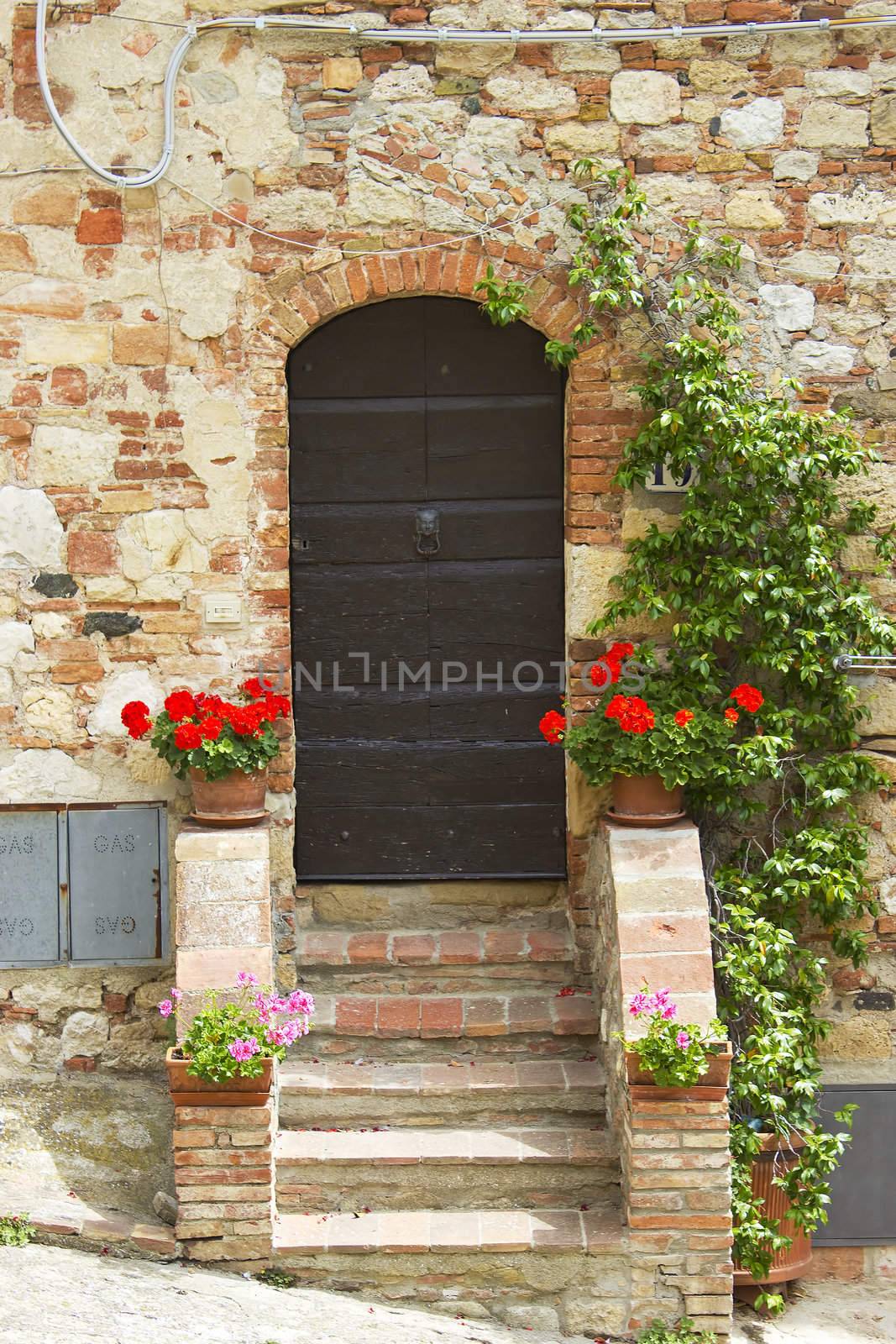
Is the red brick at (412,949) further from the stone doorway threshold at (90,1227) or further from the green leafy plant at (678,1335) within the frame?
the green leafy plant at (678,1335)

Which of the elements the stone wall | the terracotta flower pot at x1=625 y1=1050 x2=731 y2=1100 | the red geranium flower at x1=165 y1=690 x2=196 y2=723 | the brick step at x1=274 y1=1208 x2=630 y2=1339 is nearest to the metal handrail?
the stone wall

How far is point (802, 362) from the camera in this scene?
15.0ft

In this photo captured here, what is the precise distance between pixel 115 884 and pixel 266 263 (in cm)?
226

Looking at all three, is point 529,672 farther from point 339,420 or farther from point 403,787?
point 339,420

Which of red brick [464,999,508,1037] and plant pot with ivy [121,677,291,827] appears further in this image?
red brick [464,999,508,1037]

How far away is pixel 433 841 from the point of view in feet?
15.8

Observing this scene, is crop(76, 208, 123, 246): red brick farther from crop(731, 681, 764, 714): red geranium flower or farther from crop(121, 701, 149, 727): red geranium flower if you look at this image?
crop(731, 681, 764, 714): red geranium flower

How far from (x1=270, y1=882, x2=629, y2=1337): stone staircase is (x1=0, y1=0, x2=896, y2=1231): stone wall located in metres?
0.40

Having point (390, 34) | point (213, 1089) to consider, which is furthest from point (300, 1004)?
point (390, 34)

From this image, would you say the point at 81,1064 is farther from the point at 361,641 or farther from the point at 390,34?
the point at 390,34

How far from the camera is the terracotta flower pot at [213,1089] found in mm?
3820

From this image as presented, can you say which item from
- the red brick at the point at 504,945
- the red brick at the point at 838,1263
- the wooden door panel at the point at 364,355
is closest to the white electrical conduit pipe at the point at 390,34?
the wooden door panel at the point at 364,355

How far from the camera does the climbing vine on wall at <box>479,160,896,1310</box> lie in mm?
4305

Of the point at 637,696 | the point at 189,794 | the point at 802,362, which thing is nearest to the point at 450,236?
the point at 802,362
